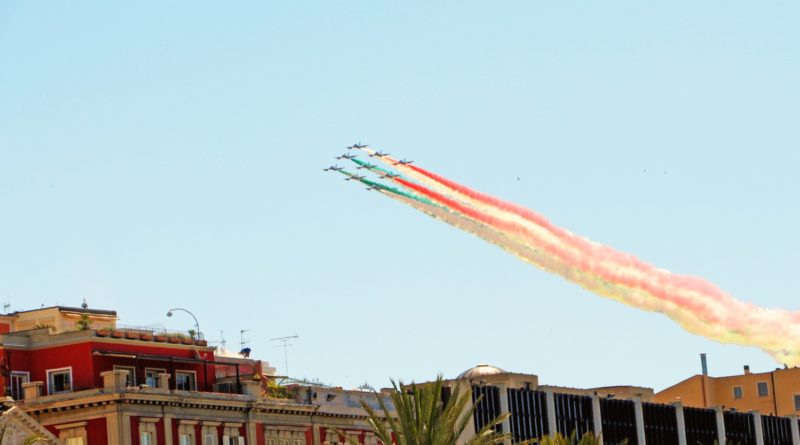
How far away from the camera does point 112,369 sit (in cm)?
11762

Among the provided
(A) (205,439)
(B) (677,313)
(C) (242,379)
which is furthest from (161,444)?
(B) (677,313)

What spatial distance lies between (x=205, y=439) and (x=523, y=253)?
41.4 metres

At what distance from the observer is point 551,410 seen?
554 feet

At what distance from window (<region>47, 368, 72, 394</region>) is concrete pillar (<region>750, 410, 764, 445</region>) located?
3784 inches

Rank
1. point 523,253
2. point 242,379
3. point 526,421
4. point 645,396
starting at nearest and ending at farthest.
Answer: point 242,379
point 523,253
point 526,421
point 645,396

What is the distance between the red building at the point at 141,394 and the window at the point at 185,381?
2.5 inches

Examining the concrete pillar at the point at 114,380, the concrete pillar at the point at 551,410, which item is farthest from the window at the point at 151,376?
the concrete pillar at the point at 551,410

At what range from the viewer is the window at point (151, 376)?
394 ft

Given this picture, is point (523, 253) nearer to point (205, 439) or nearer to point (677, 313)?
point (677, 313)

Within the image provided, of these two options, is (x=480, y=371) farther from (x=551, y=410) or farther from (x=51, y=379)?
(x=51, y=379)

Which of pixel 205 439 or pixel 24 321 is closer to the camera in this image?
pixel 205 439

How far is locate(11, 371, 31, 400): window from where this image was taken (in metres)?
117

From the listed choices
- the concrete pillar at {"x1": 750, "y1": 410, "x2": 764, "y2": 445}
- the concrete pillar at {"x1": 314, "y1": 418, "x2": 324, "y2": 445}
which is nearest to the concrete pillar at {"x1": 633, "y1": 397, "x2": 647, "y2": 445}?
the concrete pillar at {"x1": 750, "y1": 410, "x2": 764, "y2": 445}

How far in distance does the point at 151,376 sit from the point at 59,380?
239 inches
